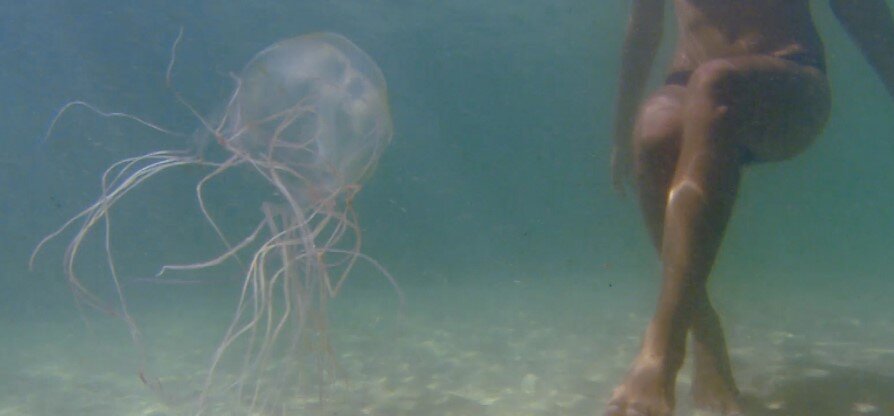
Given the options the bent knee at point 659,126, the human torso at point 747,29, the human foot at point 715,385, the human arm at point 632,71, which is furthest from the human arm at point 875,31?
the human foot at point 715,385

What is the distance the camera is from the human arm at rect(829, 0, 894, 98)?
2812 mm

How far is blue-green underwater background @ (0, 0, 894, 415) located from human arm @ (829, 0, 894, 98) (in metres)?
1.53

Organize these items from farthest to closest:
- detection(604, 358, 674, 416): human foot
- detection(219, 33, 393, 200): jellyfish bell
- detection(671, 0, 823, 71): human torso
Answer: detection(219, 33, 393, 200): jellyfish bell < detection(671, 0, 823, 71): human torso < detection(604, 358, 674, 416): human foot

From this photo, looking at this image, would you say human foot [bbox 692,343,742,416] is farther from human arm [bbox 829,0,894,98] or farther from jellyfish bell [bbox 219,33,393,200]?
jellyfish bell [bbox 219,33,393,200]

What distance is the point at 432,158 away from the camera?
5544cm

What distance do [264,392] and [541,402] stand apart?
254 cm

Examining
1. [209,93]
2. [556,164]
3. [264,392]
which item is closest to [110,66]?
[209,93]

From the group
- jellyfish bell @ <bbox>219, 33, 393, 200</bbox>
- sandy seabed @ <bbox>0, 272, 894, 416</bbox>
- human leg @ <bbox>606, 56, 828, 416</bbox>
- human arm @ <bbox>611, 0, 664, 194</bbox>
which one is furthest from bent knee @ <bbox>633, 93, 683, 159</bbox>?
jellyfish bell @ <bbox>219, 33, 393, 200</bbox>

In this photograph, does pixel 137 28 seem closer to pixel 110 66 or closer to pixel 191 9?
pixel 191 9

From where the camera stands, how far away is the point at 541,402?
3555 millimetres

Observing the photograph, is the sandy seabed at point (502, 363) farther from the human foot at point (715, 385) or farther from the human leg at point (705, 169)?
the human leg at point (705, 169)

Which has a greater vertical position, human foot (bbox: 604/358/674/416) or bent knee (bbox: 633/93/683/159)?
bent knee (bbox: 633/93/683/159)

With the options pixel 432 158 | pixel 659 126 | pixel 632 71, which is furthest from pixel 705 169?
pixel 432 158

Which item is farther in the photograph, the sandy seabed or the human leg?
the sandy seabed
